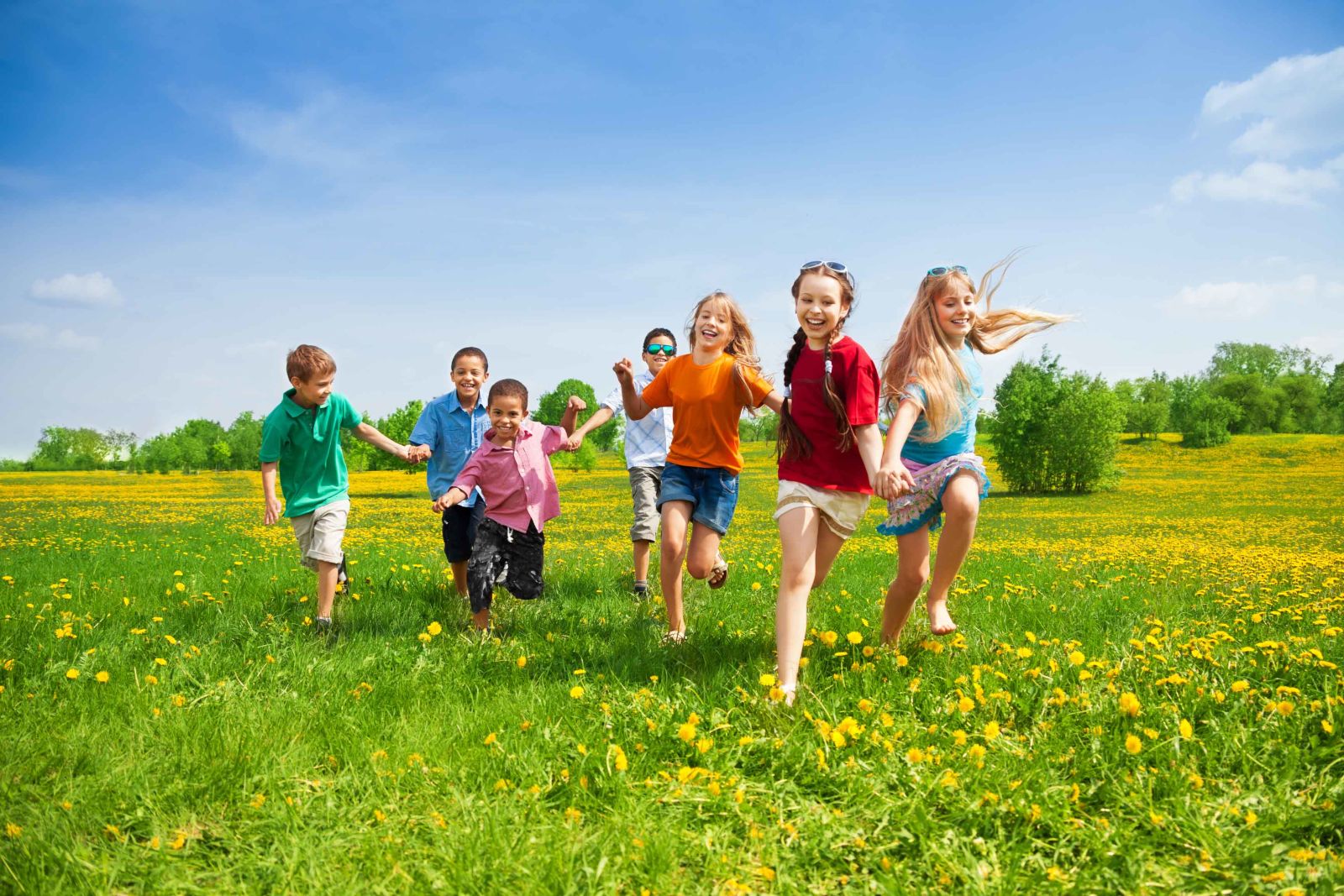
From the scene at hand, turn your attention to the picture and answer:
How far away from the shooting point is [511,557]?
5.30m

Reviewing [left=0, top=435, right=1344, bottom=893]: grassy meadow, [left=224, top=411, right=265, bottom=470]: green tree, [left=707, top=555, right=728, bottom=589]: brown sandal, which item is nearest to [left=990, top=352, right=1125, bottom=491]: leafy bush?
[left=0, top=435, right=1344, bottom=893]: grassy meadow

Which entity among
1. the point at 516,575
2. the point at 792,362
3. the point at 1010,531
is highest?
the point at 792,362

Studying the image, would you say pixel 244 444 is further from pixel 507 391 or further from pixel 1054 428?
pixel 507 391

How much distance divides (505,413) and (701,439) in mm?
1355

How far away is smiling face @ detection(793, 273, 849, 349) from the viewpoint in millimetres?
4008

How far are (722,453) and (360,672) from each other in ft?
7.54

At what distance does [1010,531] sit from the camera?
54.3 ft

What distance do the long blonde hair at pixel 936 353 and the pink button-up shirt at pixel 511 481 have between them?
2319 mm

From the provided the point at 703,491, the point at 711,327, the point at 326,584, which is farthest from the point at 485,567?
the point at 711,327

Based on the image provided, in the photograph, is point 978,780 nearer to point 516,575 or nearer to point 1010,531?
point 516,575

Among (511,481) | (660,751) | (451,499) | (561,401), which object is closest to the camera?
(660,751)

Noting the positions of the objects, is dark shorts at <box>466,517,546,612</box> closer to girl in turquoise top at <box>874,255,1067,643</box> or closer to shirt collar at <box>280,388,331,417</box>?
shirt collar at <box>280,388,331,417</box>

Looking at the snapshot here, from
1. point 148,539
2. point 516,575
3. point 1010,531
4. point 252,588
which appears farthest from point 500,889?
point 1010,531

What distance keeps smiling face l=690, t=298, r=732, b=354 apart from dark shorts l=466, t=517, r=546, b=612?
5.52 feet
